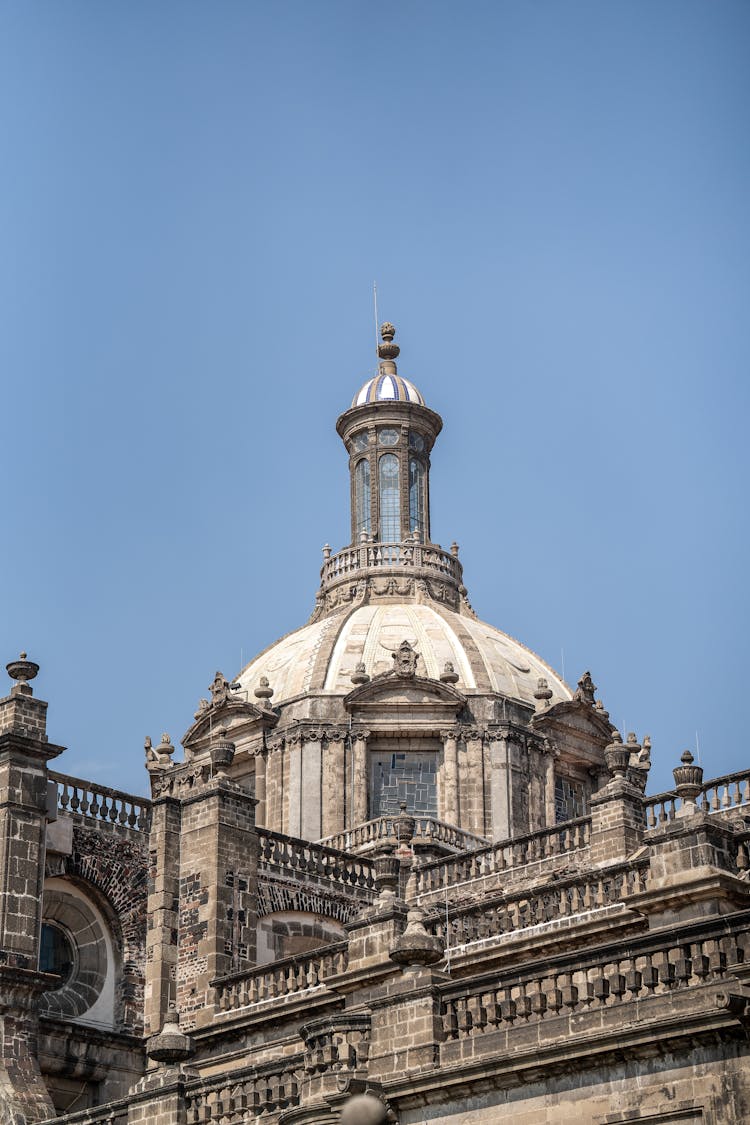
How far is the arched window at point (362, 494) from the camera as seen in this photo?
53719 millimetres

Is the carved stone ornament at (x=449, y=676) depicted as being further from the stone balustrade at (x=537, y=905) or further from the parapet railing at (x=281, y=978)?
the stone balustrade at (x=537, y=905)

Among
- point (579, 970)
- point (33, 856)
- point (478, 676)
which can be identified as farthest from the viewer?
point (478, 676)

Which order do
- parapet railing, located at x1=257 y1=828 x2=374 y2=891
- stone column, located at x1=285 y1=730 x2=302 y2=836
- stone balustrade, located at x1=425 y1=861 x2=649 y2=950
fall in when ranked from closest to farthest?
1. stone balustrade, located at x1=425 y1=861 x2=649 y2=950
2. parapet railing, located at x1=257 y1=828 x2=374 y2=891
3. stone column, located at x1=285 y1=730 x2=302 y2=836

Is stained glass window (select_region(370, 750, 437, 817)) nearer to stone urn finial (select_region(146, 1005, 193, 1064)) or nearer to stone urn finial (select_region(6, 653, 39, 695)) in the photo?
stone urn finial (select_region(6, 653, 39, 695))

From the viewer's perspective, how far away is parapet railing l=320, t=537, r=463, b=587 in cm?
5194

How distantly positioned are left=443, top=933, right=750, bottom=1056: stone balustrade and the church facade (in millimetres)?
29

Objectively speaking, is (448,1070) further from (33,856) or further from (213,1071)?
(33,856)

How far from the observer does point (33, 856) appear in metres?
33.7

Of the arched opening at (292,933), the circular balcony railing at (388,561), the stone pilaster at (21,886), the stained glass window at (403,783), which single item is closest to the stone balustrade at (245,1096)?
the stone pilaster at (21,886)

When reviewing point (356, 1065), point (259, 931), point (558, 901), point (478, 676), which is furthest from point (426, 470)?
point (356, 1065)

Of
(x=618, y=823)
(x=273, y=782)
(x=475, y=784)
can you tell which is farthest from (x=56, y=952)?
(x=475, y=784)

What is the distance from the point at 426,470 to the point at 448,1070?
35.2 m

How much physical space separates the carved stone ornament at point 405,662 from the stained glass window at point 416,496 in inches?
280

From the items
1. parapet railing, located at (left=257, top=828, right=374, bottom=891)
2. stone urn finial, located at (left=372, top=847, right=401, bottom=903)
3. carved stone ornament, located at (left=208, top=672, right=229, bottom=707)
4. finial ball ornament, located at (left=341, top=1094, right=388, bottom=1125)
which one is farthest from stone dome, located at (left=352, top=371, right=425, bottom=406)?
finial ball ornament, located at (left=341, top=1094, right=388, bottom=1125)
